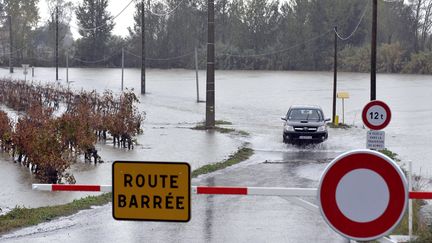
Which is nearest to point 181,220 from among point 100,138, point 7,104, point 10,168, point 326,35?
point 10,168

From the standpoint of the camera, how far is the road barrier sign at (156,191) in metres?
4.84

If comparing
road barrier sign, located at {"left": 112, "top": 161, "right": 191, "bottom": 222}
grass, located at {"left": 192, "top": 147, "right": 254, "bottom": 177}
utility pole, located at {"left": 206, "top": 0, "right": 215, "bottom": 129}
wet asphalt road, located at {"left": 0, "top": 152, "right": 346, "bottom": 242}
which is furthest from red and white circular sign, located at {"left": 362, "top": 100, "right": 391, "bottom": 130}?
utility pole, located at {"left": 206, "top": 0, "right": 215, "bottom": 129}

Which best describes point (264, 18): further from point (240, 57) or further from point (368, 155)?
point (368, 155)

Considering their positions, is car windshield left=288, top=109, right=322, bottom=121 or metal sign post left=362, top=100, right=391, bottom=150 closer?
metal sign post left=362, top=100, right=391, bottom=150

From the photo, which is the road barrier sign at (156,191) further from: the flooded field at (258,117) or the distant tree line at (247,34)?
the distant tree line at (247,34)

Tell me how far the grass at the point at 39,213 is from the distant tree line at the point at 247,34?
96.3 metres

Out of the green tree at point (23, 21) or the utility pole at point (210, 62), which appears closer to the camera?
the utility pole at point (210, 62)

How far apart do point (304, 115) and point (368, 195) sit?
25.4m

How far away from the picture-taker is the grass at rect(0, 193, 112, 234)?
12148 mm

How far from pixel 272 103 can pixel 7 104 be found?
21610mm

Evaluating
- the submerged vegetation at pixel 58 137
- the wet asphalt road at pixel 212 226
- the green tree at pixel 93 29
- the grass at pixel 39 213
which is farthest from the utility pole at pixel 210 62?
the green tree at pixel 93 29

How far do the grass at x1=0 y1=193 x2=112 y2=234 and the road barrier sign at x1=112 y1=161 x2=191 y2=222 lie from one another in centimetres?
735

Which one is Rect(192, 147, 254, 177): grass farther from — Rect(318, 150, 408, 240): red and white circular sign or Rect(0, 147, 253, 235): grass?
Rect(318, 150, 408, 240): red and white circular sign

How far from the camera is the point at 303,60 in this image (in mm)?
121625
